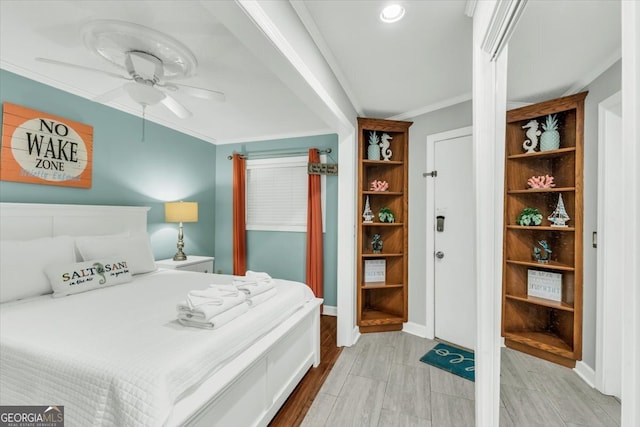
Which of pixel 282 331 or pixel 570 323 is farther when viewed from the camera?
pixel 282 331

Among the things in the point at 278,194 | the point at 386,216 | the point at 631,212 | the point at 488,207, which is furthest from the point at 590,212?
the point at 278,194

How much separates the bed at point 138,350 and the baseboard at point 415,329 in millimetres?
1174

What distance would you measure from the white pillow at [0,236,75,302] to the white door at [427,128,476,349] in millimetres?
3250

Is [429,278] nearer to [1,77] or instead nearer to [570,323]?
[570,323]

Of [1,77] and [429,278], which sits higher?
[1,77]

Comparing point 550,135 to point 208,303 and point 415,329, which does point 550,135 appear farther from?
point 415,329

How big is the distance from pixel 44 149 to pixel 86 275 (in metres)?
1.28

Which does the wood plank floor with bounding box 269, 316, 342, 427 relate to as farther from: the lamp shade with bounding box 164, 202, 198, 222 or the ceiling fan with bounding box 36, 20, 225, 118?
the ceiling fan with bounding box 36, 20, 225, 118

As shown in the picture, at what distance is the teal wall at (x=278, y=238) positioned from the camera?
3.80 meters

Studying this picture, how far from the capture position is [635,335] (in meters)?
0.42

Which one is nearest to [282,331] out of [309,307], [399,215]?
[309,307]

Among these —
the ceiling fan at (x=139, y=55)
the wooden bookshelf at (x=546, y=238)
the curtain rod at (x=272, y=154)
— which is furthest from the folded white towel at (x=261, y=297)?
the curtain rod at (x=272, y=154)

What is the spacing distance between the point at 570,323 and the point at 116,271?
9.31ft

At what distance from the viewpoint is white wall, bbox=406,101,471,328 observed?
292cm
